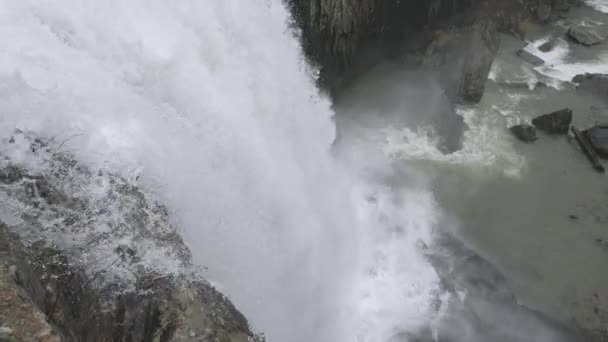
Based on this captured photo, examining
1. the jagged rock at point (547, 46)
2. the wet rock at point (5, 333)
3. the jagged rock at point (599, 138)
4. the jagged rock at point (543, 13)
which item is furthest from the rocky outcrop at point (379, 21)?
the wet rock at point (5, 333)

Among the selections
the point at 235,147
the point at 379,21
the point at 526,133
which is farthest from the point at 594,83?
the point at 235,147

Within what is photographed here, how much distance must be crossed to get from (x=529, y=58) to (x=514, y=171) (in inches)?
292

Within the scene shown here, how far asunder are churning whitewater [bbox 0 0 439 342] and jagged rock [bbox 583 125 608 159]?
6549 millimetres

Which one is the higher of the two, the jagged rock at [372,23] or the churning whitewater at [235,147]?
the jagged rock at [372,23]

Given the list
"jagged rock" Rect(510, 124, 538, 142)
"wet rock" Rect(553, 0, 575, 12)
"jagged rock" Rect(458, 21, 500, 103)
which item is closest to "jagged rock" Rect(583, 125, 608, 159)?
"jagged rock" Rect(510, 124, 538, 142)

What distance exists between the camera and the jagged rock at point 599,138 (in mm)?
14289

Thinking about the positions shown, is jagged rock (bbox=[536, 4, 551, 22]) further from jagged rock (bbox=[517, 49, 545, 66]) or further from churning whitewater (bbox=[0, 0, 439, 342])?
churning whitewater (bbox=[0, 0, 439, 342])

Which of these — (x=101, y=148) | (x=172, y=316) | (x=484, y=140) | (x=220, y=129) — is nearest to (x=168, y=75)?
(x=220, y=129)

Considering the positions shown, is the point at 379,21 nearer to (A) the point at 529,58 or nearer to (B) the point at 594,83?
(A) the point at 529,58

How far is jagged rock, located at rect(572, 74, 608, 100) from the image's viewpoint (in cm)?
1680

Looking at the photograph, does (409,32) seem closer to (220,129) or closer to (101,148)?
(220,129)

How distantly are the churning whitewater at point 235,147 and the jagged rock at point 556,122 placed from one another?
5.68 meters

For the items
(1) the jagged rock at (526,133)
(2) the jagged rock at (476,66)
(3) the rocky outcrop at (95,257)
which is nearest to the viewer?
(3) the rocky outcrop at (95,257)

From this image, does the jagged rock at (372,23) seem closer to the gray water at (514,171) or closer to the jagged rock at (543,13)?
the jagged rock at (543,13)
